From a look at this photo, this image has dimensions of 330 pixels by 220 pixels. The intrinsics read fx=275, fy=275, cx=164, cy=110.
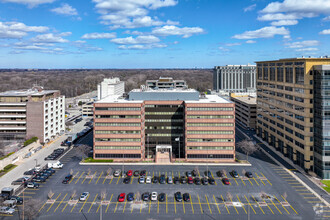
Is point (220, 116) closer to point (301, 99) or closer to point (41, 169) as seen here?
point (301, 99)

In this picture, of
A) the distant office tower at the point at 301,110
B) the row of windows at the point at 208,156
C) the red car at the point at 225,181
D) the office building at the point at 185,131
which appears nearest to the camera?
the red car at the point at 225,181

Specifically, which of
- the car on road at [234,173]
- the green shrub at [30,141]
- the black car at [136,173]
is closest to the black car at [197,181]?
the car on road at [234,173]

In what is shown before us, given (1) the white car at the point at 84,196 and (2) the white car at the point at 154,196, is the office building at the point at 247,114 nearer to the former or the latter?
(2) the white car at the point at 154,196

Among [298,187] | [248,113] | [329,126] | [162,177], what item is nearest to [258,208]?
[298,187]

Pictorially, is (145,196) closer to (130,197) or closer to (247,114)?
(130,197)

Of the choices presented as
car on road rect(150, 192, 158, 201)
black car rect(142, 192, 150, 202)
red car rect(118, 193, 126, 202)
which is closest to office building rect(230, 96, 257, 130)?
car on road rect(150, 192, 158, 201)

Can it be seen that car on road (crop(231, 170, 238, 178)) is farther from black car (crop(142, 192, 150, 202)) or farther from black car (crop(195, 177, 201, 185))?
black car (crop(142, 192, 150, 202))
